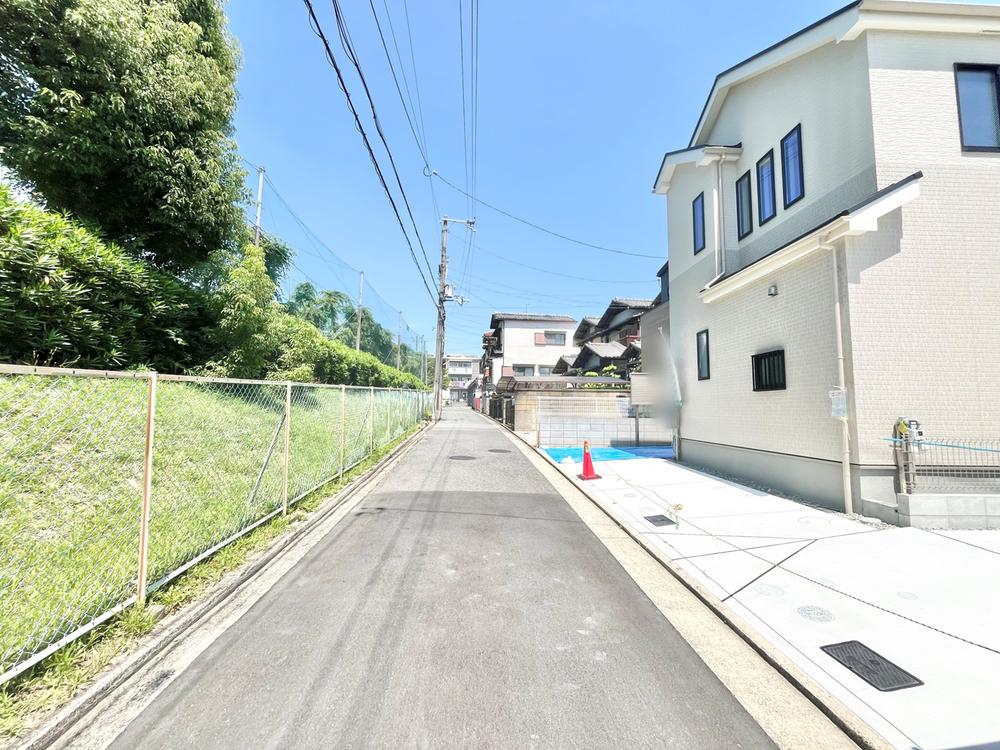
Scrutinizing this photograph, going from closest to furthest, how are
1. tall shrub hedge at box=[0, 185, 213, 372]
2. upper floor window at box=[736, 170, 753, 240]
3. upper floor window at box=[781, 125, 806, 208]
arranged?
tall shrub hedge at box=[0, 185, 213, 372] → upper floor window at box=[781, 125, 806, 208] → upper floor window at box=[736, 170, 753, 240]

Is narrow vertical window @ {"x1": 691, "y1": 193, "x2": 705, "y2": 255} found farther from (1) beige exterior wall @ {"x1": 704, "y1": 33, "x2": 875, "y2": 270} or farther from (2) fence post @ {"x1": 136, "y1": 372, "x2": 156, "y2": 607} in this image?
(2) fence post @ {"x1": 136, "y1": 372, "x2": 156, "y2": 607}

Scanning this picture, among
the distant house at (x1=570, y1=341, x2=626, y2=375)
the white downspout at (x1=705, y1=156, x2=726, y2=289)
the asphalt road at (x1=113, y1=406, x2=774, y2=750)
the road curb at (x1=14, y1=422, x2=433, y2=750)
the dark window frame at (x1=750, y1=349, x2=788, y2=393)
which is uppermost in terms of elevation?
the white downspout at (x1=705, y1=156, x2=726, y2=289)

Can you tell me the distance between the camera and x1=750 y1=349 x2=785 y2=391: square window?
6.42 metres

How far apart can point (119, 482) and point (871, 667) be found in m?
6.14

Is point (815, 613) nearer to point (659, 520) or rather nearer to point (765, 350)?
point (659, 520)

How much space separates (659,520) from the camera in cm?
528

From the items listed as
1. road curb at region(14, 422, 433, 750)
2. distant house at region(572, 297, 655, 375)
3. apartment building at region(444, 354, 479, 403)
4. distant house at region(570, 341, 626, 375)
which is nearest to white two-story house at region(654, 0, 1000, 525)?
road curb at region(14, 422, 433, 750)

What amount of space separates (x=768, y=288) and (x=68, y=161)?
10661mm

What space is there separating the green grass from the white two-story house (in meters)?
7.35

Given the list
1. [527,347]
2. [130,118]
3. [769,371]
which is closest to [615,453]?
[769,371]

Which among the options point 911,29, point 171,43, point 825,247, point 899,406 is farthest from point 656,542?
point 171,43

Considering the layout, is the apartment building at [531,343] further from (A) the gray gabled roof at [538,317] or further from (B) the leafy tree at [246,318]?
(B) the leafy tree at [246,318]

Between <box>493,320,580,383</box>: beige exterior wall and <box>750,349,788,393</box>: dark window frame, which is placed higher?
<box>493,320,580,383</box>: beige exterior wall

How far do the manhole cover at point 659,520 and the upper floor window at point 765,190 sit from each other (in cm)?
610
